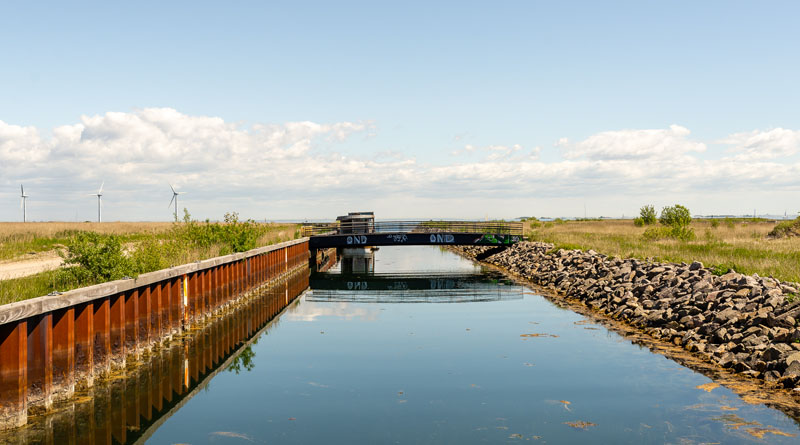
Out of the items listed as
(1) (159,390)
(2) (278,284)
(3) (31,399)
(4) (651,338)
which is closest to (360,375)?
(1) (159,390)

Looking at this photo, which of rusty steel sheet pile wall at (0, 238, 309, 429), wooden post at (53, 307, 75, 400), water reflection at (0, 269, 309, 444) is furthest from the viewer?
wooden post at (53, 307, 75, 400)

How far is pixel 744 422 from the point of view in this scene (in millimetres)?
12133

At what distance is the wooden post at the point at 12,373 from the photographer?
10852mm

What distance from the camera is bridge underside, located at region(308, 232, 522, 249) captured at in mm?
54000

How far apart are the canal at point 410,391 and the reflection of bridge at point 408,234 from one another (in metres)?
28.3

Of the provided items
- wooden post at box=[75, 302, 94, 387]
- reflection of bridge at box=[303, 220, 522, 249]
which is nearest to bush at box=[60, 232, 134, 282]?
wooden post at box=[75, 302, 94, 387]

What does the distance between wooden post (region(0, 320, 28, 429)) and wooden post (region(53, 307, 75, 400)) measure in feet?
4.46

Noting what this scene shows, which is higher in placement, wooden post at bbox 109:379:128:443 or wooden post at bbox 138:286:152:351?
wooden post at bbox 138:286:152:351

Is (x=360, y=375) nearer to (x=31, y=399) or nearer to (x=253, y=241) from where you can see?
(x=31, y=399)

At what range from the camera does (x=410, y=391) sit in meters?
14.8

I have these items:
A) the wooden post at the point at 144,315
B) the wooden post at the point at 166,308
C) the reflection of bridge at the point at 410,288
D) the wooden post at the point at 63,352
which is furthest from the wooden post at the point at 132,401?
the reflection of bridge at the point at 410,288

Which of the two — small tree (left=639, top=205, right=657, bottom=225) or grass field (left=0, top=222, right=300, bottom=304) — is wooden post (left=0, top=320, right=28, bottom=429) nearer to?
grass field (left=0, top=222, right=300, bottom=304)

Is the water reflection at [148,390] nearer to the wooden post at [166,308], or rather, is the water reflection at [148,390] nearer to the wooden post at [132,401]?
the wooden post at [132,401]

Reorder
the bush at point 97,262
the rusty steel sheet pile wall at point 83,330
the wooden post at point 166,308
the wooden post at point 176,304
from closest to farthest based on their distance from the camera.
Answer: the rusty steel sheet pile wall at point 83,330
the bush at point 97,262
the wooden post at point 166,308
the wooden post at point 176,304
